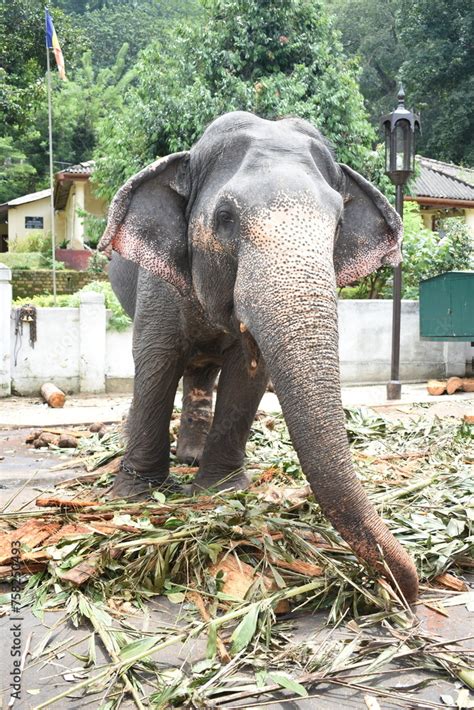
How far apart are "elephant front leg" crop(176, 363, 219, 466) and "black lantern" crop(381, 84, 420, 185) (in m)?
5.95

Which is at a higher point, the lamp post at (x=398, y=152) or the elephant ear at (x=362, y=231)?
the lamp post at (x=398, y=152)

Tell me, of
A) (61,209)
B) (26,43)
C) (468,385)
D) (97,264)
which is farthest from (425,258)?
(61,209)

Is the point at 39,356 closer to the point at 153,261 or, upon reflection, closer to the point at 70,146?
the point at 153,261

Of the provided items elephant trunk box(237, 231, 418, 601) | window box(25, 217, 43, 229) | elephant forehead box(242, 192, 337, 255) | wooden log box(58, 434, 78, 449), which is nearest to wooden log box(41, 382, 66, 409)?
wooden log box(58, 434, 78, 449)

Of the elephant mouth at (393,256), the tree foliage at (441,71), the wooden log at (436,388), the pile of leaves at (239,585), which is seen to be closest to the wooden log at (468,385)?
the wooden log at (436,388)

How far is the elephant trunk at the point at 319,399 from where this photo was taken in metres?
2.84

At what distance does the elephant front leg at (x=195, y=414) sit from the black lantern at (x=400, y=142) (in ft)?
19.5

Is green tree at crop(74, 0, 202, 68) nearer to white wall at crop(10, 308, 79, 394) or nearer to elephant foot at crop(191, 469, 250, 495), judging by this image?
white wall at crop(10, 308, 79, 394)

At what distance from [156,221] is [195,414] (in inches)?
81.4

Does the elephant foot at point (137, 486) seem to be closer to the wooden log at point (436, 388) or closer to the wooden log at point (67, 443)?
the wooden log at point (67, 443)

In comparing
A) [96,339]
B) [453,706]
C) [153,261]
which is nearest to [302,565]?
[453,706]

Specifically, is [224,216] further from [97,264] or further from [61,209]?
[61,209]

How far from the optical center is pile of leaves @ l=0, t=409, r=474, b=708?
102 inches

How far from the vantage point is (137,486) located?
4.68 m
